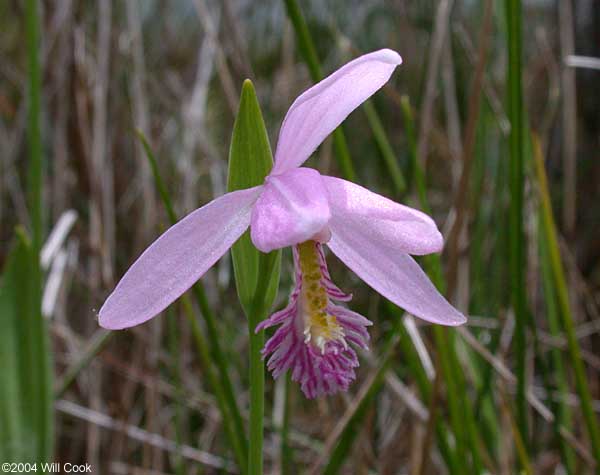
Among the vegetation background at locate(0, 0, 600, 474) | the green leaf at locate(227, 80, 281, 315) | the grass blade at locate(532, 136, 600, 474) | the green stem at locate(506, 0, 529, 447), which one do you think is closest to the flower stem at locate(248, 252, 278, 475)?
the green leaf at locate(227, 80, 281, 315)

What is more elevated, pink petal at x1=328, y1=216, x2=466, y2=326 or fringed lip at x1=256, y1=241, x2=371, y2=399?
pink petal at x1=328, y1=216, x2=466, y2=326

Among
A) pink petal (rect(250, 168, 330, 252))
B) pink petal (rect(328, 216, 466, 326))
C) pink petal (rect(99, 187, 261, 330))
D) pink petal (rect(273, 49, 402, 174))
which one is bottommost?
pink petal (rect(328, 216, 466, 326))

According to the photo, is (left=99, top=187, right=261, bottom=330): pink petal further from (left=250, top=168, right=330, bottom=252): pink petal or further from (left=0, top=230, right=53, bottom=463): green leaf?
(left=0, top=230, right=53, bottom=463): green leaf

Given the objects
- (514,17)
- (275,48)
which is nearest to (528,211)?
(514,17)

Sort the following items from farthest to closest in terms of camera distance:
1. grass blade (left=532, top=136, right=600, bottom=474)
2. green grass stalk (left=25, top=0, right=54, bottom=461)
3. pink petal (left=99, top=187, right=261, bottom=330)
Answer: grass blade (left=532, top=136, right=600, bottom=474)
green grass stalk (left=25, top=0, right=54, bottom=461)
pink petal (left=99, top=187, right=261, bottom=330)

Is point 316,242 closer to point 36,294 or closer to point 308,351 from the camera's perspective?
point 308,351

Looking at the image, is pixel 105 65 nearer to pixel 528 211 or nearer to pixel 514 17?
pixel 528 211
